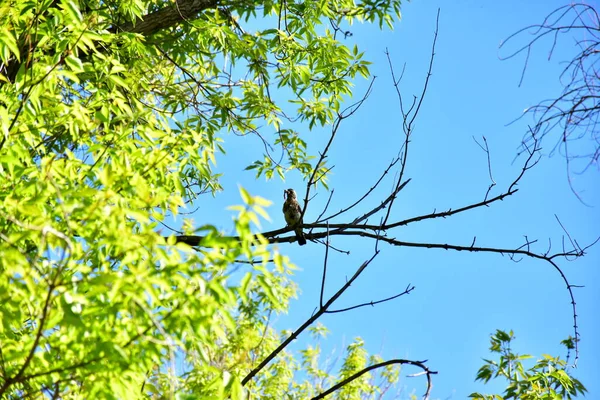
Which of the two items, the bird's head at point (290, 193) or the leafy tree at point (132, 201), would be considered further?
the bird's head at point (290, 193)

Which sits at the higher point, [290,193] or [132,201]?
[290,193]

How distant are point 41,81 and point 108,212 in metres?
1.13

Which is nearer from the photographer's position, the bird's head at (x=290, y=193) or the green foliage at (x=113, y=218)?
the green foliage at (x=113, y=218)

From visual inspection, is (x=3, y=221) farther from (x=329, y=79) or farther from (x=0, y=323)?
(x=329, y=79)

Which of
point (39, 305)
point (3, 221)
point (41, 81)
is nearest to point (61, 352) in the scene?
point (39, 305)

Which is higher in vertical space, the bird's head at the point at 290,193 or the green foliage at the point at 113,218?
the bird's head at the point at 290,193

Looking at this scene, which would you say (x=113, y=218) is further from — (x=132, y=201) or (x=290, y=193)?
(x=290, y=193)

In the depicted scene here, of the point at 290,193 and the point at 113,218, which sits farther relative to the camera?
the point at 290,193

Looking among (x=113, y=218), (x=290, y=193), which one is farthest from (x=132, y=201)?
(x=290, y=193)

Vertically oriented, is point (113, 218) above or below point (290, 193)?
below

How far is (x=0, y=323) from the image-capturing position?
2.13 meters

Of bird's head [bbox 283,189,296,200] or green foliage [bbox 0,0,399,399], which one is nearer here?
green foliage [bbox 0,0,399,399]

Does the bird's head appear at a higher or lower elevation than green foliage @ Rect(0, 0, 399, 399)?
higher

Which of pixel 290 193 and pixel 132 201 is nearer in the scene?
pixel 132 201
